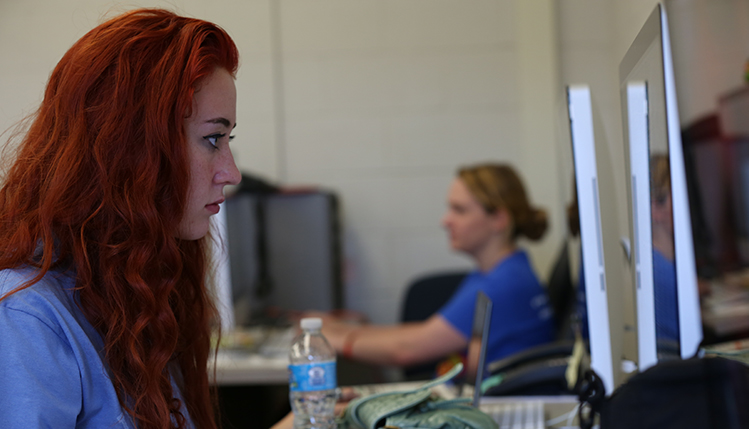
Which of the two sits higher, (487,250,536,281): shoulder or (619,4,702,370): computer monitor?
(619,4,702,370): computer monitor

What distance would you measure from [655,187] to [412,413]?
1.59 feet

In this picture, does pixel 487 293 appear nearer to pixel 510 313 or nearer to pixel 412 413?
pixel 510 313

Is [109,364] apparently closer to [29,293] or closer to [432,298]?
[29,293]

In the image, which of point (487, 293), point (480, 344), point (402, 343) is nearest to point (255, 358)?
point (402, 343)

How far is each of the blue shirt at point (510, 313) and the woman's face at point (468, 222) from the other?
18cm

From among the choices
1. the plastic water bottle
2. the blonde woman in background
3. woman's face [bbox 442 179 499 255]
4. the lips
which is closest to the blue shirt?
the blonde woman in background

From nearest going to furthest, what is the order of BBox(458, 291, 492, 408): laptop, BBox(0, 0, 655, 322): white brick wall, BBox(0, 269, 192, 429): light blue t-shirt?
BBox(0, 269, 192, 429): light blue t-shirt, BBox(458, 291, 492, 408): laptop, BBox(0, 0, 655, 322): white brick wall

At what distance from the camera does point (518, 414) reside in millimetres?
1272

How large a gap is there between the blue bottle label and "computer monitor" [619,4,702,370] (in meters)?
0.48

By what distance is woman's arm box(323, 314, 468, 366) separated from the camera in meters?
2.04

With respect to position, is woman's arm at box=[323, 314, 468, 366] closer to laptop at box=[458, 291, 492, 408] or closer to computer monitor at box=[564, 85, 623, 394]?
laptop at box=[458, 291, 492, 408]

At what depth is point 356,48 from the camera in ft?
10.3

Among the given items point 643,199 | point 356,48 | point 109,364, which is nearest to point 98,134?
point 109,364

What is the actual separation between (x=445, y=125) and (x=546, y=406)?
1.94 m
